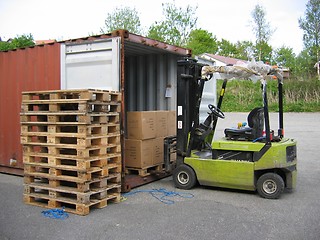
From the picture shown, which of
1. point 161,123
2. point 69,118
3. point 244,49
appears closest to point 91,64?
point 69,118

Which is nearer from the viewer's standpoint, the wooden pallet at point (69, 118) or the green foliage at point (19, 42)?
the wooden pallet at point (69, 118)

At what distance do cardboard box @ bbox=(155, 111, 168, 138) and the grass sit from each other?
18.5 metres

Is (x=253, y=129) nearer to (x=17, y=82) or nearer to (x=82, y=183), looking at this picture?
(x=82, y=183)

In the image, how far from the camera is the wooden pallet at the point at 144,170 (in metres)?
7.97

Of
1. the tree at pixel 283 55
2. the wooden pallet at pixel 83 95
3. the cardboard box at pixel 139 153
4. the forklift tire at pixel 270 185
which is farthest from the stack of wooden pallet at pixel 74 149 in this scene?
the tree at pixel 283 55

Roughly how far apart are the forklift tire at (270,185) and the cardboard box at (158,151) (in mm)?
2500

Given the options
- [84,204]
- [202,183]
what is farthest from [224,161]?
[84,204]

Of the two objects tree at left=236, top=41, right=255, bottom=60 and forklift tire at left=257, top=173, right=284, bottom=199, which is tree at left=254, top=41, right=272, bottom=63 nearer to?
tree at left=236, top=41, right=255, bottom=60

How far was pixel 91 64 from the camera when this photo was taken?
7.29m

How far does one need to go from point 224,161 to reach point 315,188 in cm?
209

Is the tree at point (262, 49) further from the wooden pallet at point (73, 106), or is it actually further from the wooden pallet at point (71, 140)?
the wooden pallet at point (71, 140)

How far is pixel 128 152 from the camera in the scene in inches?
319

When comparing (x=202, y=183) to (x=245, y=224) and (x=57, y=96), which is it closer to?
(x=245, y=224)

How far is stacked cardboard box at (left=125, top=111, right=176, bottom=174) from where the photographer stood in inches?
312
